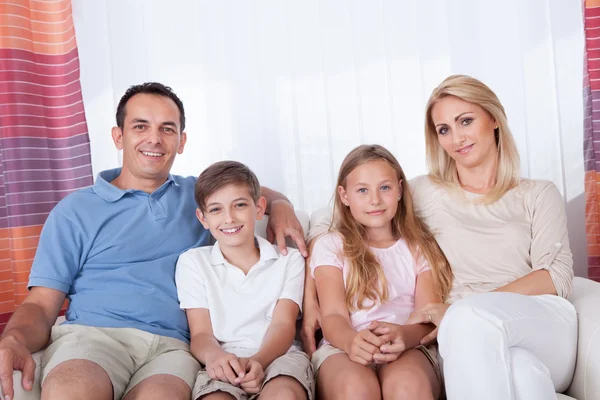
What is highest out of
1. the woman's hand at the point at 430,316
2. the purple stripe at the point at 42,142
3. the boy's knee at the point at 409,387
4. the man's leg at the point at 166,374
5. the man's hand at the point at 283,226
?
the purple stripe at the point at 42,142

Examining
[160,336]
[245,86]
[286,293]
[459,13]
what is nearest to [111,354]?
[160,336]

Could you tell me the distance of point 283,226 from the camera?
6.60 feet

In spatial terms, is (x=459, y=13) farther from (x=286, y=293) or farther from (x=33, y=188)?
(x=33, y=188)

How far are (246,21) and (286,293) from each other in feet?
4.40

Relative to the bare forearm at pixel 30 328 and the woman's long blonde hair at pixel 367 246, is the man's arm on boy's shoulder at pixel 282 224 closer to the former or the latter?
the woman's long blonde hair at pixel 367 246

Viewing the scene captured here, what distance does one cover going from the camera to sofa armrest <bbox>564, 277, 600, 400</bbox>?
1532mm

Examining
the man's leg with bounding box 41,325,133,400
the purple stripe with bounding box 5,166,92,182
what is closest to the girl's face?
the man's leg with bounding box 41,325,133,400

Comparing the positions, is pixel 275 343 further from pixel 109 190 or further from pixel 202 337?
pixel 109 190

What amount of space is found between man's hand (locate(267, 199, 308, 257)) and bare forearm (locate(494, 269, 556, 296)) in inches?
24.4

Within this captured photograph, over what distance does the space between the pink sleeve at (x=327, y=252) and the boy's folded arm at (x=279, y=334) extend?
14cm

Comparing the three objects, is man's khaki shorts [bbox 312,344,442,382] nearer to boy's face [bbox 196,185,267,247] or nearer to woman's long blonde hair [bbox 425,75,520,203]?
boy's face [bbox 196,185,267,247]

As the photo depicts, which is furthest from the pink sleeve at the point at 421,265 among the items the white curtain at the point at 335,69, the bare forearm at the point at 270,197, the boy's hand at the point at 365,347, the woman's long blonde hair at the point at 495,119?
the white curtain at the point at 335,69

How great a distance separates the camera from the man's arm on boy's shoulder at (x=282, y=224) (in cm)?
197

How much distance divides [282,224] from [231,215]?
207 mm
